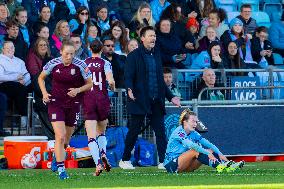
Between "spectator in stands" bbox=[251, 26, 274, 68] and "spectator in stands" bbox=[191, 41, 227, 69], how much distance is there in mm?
1891

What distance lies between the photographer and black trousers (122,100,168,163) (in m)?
18.8

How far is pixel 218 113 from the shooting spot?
21.1m

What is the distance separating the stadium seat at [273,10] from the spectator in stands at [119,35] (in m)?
5.60

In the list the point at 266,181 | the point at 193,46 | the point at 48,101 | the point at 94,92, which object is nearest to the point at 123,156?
the point at 94,92

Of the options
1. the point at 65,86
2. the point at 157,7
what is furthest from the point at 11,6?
the point at 65,86

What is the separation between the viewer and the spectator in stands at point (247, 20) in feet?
85.2

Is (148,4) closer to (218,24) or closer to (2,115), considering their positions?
(218,24)

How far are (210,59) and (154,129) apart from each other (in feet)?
17.1

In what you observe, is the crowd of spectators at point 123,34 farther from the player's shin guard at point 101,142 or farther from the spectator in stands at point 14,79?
the player's shin guard at point 101,142

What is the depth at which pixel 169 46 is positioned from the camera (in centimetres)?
2348

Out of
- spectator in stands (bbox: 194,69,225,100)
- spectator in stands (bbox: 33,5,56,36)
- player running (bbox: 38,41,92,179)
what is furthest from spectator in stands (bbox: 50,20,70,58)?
player running (bbox: 38,41,92,179)

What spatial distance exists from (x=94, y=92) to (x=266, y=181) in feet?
13.2

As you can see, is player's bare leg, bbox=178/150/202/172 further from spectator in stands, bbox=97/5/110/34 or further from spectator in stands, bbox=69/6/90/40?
spectator in stands, bbox=97/5/110/34

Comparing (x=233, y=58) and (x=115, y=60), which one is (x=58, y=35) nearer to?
(x=115, y=60)
